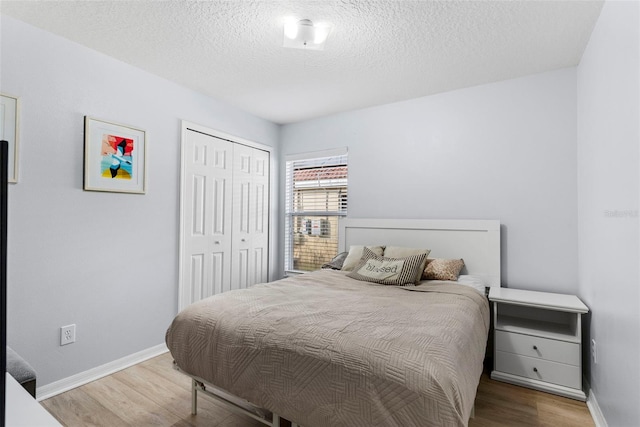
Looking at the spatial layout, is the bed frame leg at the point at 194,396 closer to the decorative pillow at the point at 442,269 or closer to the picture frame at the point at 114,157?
the picture frame at the point at 114,157

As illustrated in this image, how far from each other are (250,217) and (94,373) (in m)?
Result: 2.03

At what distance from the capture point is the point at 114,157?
8.29 ft

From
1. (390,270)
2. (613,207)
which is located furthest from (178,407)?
(613,207)

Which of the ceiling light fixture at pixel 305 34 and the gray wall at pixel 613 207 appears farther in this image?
the ceiling light fixture at pixel 305 34

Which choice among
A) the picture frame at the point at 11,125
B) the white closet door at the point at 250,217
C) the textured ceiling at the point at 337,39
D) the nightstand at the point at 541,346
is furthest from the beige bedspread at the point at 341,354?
the textured ceiling at the point at 337,39

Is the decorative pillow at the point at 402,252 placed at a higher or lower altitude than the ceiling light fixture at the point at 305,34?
lower

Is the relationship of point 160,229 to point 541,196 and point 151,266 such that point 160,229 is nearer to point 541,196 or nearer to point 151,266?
point 151,266

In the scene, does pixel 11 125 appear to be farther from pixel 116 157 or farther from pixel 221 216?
pixel 221 216

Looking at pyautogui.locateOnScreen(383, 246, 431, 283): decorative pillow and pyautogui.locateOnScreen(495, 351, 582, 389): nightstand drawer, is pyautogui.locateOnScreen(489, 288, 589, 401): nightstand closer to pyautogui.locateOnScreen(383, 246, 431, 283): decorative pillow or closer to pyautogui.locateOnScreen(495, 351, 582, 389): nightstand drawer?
pyautogui.locateOnScreen(495, 351, 582, 389): nightstand drawer

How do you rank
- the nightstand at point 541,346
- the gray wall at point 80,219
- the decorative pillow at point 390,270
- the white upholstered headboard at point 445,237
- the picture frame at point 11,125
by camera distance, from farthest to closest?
1. the white upholstered headboard at point 445,237
2. the decorative pillow at point 390,270
3. the nightstand at point 541,346
4. the gray wall at point 80,219
5. the picture frame at point 11,125

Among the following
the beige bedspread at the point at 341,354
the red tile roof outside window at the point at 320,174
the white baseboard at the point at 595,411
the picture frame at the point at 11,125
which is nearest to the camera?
the beige bedspread at the point at 341,354

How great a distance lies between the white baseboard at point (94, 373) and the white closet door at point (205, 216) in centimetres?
45

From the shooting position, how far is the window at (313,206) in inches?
152

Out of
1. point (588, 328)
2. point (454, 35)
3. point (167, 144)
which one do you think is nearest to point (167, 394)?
point (167, 144)
